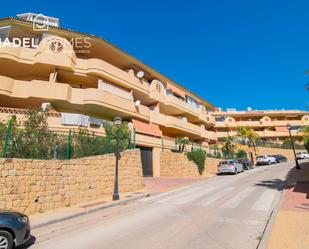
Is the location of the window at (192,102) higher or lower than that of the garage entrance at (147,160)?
higher

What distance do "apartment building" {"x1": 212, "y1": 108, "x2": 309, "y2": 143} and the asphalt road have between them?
5223 centimetres

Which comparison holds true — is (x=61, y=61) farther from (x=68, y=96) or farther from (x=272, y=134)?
(x=272, y=134)

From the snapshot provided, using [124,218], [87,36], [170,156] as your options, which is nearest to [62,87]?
[87,36]

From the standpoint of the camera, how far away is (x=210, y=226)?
22.6 ft

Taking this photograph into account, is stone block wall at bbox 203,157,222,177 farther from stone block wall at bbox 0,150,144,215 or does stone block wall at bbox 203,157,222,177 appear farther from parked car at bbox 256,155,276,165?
stone block wall at bbox 0,150,144,215

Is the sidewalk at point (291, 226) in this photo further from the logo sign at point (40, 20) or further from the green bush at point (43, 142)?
the logo sign at point (40, 20)

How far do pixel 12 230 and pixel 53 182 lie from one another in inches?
180

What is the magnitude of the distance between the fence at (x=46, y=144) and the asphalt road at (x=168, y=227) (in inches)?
138

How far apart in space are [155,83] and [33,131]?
1994 centimetres

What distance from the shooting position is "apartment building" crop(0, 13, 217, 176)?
1888 centimetres

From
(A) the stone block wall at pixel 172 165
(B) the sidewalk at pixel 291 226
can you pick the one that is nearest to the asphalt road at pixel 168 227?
(B) the sidewalk at pixel 291 226

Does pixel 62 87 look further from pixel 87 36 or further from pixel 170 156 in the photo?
pixel 170 156

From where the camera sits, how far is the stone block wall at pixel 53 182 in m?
8.45

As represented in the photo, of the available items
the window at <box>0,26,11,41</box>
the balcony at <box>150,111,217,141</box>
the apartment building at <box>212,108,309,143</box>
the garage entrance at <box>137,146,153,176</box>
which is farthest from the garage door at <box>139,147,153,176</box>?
the apartment building at <box>212,108,309,143</box>
